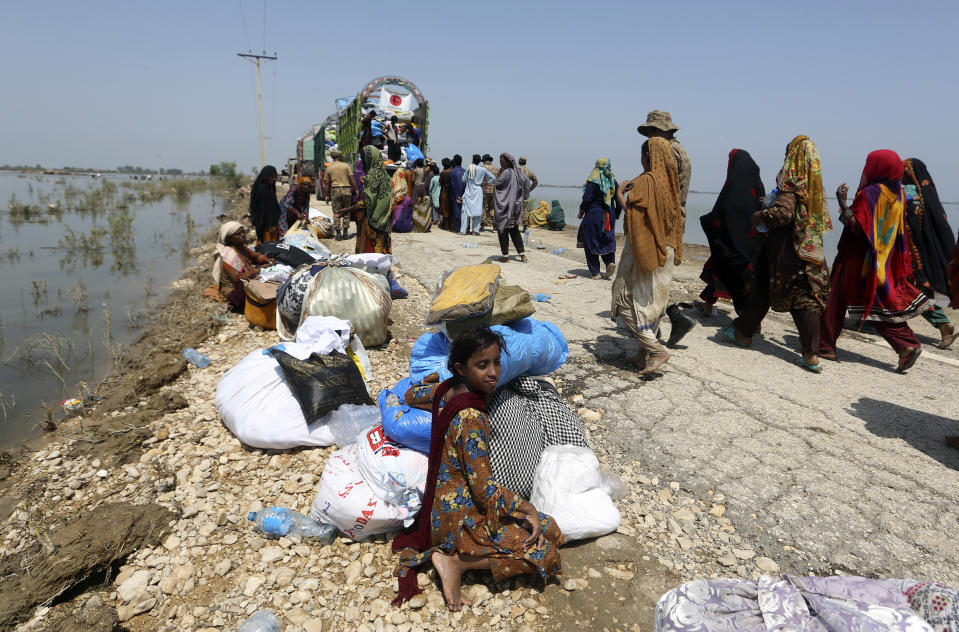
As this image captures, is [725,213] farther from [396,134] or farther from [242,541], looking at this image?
[396,134]

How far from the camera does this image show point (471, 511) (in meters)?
1.81

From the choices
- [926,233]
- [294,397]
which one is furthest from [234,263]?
[926,233]

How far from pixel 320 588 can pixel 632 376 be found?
96.4 inches

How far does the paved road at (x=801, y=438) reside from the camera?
6.70 feet

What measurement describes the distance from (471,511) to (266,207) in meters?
6.29

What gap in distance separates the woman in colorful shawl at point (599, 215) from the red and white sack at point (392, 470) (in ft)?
15.9

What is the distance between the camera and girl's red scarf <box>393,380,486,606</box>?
1.81 metres

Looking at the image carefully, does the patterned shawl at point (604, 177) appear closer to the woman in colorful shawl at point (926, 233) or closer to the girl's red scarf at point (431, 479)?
the woman in colorful shawl at point (926, 233)

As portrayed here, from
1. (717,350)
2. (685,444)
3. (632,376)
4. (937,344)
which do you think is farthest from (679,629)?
(937,344)

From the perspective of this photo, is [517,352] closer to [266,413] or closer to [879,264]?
[266,413]

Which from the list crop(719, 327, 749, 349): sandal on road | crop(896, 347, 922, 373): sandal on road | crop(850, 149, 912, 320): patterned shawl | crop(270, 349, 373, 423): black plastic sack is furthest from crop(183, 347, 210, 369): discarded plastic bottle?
crop(896, 347, 922, 373): sandal on road

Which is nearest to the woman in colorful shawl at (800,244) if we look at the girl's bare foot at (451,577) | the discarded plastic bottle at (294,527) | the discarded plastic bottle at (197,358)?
the girl's bare foot at (451,577)

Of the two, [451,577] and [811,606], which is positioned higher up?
[811,606]

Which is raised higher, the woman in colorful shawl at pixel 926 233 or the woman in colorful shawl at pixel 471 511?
the woman in colorful shawl at pixel 926 233
